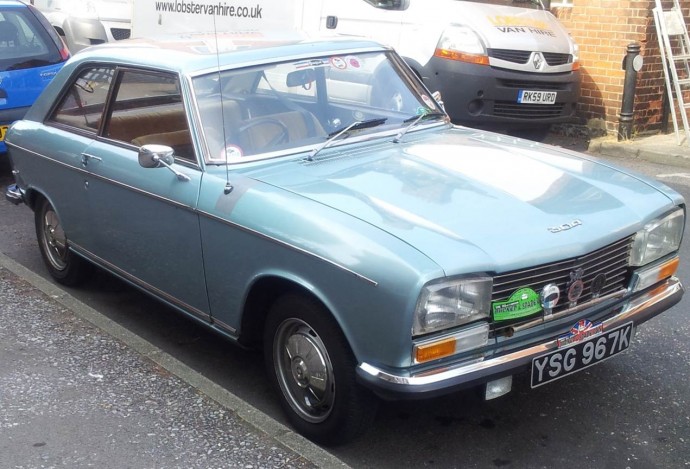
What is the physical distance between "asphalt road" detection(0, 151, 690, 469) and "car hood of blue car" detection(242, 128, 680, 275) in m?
0.90

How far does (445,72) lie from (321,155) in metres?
4.80

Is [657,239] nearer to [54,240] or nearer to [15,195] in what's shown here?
[54,240]

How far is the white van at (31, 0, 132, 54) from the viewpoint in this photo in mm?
12312

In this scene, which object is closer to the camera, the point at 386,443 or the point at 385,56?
the point at 386,443

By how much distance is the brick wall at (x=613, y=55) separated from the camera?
1038cm

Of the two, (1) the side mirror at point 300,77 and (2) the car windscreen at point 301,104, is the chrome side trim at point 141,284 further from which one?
(1) the side mirror at point 300,77

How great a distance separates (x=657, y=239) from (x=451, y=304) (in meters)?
1.26

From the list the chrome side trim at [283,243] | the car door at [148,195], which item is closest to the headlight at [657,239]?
the chrome side trim at [283,243]

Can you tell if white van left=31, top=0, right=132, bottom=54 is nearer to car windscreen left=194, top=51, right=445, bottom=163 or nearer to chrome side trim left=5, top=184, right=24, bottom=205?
chrome side trim left=5, top=184, right=24, bottom=205

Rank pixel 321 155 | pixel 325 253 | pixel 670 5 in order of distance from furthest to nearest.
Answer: pixel 670 5, pixel 321 155, pixel 325 253

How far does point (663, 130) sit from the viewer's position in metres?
11.0

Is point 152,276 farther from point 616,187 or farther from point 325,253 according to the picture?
point 616,187

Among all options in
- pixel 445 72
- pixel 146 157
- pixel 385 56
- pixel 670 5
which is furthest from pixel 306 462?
pixel 670 5

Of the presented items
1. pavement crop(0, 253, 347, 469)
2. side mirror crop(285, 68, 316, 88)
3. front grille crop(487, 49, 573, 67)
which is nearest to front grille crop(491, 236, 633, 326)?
pavement crop(0, 253, 347, 469)
